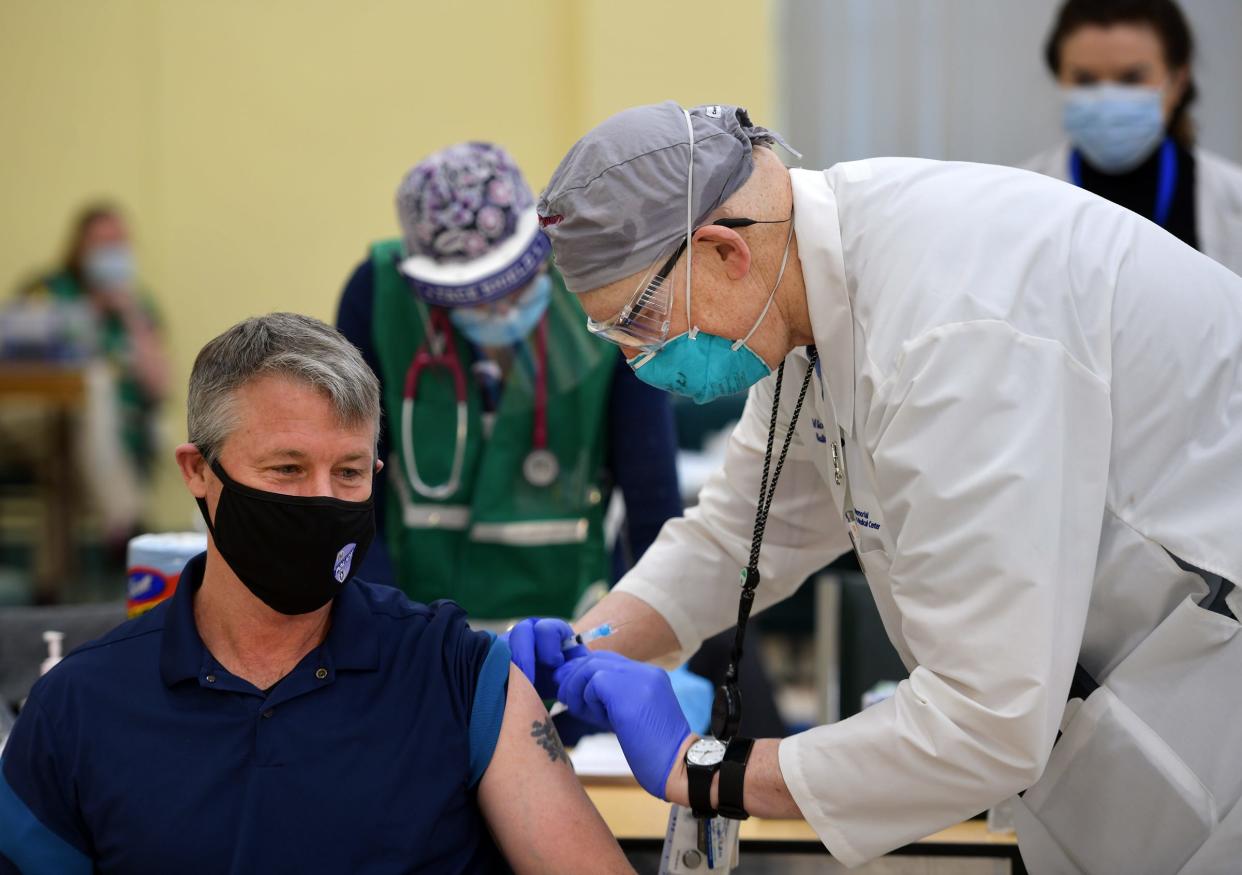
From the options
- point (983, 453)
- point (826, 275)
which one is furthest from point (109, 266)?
point (983, 453)

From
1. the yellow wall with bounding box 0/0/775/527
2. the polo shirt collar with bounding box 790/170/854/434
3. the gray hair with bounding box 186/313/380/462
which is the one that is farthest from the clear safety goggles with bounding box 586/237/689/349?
the yellow wall with bounding box 0/0/775/527

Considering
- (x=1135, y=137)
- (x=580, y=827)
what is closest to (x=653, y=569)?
(x=580, y=827)

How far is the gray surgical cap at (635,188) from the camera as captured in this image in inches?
56.1

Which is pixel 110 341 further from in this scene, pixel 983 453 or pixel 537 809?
pixel 983 453

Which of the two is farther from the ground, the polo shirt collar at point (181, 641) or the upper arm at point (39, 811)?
the polo shirt collar at point (181, 641)

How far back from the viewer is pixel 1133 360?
133 centimetres

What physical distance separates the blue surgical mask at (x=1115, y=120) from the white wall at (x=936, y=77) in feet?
6.95

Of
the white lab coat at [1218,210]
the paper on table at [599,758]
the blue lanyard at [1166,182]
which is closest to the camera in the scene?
the paper on table at [599,758]

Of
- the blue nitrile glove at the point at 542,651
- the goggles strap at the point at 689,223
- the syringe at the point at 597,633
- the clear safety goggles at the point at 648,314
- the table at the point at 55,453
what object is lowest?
the table at the point at 55,453

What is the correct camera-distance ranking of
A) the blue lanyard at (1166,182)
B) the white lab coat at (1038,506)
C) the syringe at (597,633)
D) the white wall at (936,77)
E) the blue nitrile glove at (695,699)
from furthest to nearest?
the white wall at (936,77), the blue lanyard at (1166,182), the blue nitrile glove at (695,699), the syringe at (597,633), the white lab coat at (1038,506)

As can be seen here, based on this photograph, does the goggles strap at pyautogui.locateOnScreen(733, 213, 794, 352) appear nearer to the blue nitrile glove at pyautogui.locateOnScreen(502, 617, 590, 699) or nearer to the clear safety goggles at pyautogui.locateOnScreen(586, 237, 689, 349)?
the clear safety goggles at pyautogui.locateOnScreen(586, 237, 689, 349)

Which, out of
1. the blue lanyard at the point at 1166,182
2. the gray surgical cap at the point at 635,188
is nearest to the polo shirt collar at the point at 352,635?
the gray surgical cap at the point at 635,188

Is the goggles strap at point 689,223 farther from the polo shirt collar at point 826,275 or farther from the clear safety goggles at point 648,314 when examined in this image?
the polo shirt collar at point 826,275

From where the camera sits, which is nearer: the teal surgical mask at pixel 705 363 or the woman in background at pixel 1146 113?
the teal surgical mask at pixel 705 363
